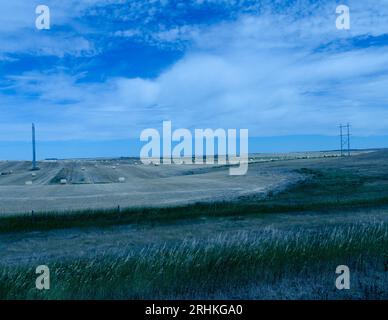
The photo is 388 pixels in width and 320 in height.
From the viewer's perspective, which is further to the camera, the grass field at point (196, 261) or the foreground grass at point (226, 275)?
the grass field at point (196, 261)

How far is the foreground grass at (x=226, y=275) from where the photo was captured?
9.47 metres

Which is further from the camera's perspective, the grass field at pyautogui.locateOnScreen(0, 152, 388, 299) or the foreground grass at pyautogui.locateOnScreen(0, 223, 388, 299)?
the grass field at pyautogui.locateOnScreen(0, 152, 388, 299)

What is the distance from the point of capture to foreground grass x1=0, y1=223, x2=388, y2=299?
31.1ft

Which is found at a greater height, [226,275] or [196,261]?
[196,261]

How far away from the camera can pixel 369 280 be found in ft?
33.3

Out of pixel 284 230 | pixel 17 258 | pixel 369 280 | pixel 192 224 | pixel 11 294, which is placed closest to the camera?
pixel 11 294

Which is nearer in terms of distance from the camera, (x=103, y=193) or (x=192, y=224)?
(x=192, y=224)

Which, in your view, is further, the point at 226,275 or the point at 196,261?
the point at 196,261

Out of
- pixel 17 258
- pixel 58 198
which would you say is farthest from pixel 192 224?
pixel 58 198

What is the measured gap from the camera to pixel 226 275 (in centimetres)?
1046
